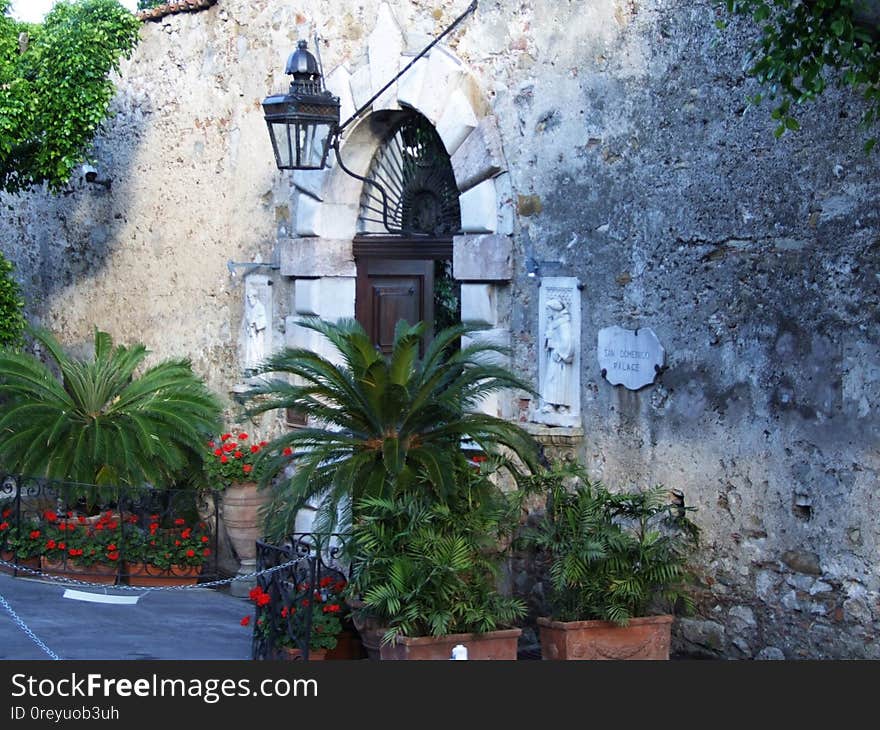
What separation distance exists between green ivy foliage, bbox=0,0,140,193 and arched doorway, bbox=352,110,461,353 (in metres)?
2.93

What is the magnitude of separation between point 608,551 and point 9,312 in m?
7.14

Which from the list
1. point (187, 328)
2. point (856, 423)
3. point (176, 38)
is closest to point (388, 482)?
point (856, 423)

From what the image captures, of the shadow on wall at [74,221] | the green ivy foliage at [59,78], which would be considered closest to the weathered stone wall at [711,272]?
the green ivy foliage at [59,78]

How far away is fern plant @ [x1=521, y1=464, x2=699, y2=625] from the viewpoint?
758cm

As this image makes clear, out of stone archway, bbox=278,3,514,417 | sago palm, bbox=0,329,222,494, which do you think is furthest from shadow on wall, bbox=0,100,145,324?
stone archway, bbox=278,3,514,417

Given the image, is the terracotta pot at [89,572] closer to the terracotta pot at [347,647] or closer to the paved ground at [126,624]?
the paved ground at [126,624]

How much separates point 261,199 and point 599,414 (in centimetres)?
402

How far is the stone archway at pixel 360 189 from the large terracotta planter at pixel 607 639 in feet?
6.61

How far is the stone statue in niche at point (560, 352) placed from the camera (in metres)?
8.73

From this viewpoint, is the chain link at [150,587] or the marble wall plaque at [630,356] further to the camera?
the marble wall plaque at [630,356]

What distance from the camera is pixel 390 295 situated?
10602mm

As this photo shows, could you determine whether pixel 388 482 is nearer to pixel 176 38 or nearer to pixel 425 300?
pixel 425 300

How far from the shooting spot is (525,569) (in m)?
9.05

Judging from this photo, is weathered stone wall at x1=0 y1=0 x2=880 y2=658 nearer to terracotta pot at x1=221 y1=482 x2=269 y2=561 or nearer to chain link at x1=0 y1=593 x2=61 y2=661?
terracotta pot at x1=221 y1=482 x2=269 y2=561
